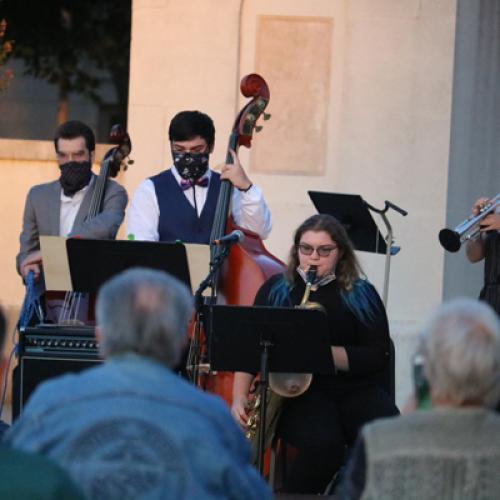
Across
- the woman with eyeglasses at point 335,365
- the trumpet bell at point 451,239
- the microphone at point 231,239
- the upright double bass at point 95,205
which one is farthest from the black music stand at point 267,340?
the trumpet bell at point 451,239

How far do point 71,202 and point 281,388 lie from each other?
5.30 feet

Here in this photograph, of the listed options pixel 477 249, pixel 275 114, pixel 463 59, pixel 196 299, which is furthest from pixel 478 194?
pixel 196 299

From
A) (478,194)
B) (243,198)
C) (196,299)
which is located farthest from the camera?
(478,194)

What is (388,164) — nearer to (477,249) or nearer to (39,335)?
(477,249)

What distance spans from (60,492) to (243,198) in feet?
12.4

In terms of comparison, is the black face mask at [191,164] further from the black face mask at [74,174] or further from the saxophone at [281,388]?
the saxophone at [281,388]

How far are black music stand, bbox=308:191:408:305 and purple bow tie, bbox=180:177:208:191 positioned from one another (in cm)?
109

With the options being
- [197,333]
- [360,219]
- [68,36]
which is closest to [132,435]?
[197,333]

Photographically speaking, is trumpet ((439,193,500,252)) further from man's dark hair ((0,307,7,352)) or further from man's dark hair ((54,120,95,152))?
man's dark hair ((0,307,7,352))

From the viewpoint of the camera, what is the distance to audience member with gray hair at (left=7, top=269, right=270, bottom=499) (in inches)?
121

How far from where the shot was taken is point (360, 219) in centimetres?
773

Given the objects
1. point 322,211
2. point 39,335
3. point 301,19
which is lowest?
point 39,335

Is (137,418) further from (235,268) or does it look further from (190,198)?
(190,198)

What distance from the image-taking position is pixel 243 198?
640 centimetres
